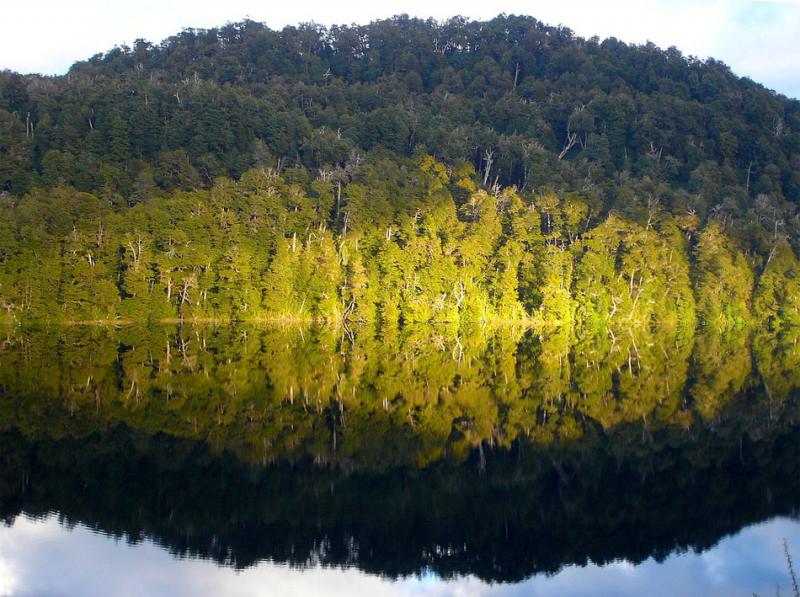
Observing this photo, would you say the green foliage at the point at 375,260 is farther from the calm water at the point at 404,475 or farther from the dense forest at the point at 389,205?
the calm water at the point at 404,475

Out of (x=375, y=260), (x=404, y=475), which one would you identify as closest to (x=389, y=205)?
(x=375, y=260)

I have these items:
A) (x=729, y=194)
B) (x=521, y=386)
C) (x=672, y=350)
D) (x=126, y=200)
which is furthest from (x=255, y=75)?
(x=521, y=386)

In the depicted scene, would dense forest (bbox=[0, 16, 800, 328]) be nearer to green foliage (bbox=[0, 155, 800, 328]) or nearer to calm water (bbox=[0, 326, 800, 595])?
green foliage (bbox=[0, 155, 800, 328])

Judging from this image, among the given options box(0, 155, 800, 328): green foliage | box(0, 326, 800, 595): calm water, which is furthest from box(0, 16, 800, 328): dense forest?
box(0, 326, 800, 595): calm water

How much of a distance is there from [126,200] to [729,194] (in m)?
70.9

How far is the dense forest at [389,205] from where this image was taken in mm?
64375

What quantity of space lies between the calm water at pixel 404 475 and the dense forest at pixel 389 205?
2817 centimetres

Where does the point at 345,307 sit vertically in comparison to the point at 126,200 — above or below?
below

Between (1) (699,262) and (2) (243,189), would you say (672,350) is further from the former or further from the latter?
(2) (243,189)

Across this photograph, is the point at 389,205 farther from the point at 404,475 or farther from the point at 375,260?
the point at 404,475

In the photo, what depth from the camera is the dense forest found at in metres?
64.4

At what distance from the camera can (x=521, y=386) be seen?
34.0 metres

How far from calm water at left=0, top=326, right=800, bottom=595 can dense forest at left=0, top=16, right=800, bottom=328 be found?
28175mm

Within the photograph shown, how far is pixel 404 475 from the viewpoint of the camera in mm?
20234
